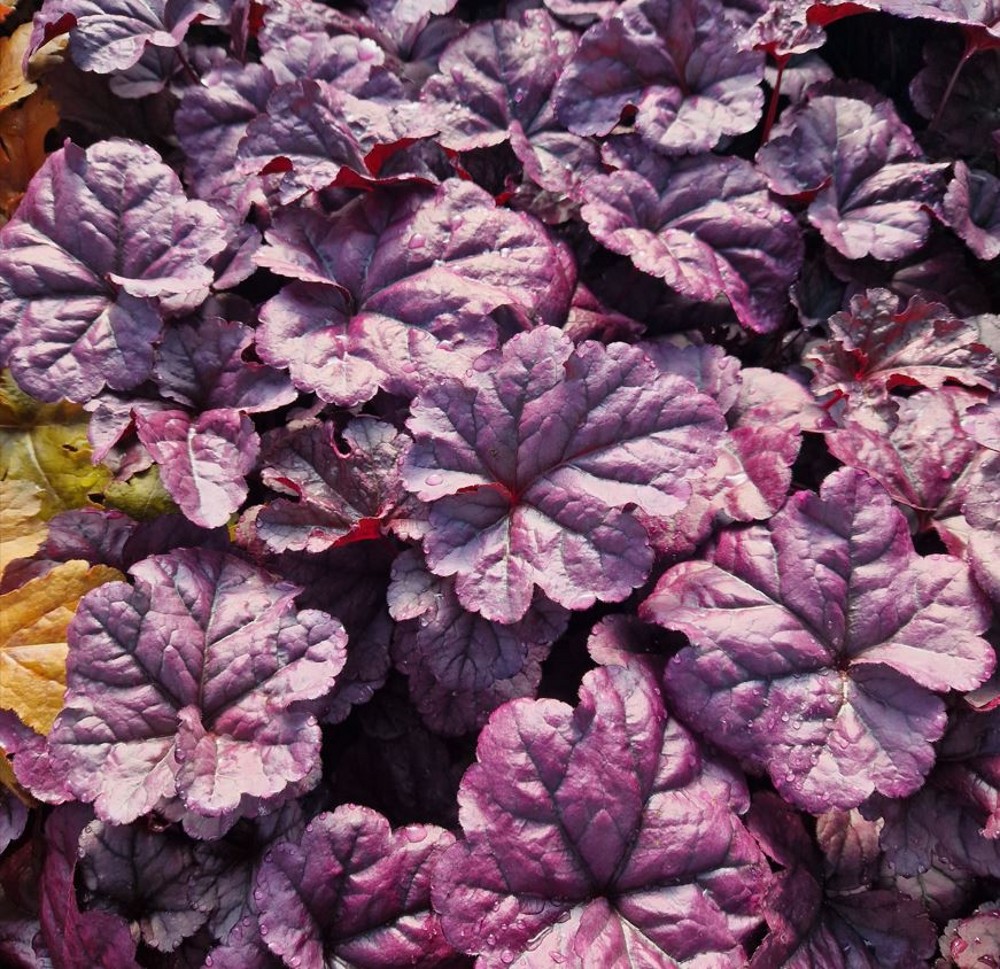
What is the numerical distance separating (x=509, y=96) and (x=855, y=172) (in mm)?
745

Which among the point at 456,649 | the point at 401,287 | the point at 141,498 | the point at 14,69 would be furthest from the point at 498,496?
the point at 14,69

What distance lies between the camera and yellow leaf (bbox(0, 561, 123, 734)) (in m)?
1.53

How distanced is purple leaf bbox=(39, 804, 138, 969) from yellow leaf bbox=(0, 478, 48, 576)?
1.45 feet

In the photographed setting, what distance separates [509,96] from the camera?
1973 mm

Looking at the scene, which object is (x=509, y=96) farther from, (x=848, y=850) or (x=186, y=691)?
(x=848, y=850)

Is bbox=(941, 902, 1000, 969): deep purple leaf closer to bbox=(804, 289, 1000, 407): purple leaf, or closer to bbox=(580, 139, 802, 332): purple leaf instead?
bbox=(804, 289, 1000, 407): purple leaf

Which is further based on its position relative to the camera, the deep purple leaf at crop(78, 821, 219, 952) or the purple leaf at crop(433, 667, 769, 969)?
the deep purple leaf at crop(78, 821, 219, 952)

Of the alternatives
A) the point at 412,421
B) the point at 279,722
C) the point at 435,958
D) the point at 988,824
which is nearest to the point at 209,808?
the point at 279,722

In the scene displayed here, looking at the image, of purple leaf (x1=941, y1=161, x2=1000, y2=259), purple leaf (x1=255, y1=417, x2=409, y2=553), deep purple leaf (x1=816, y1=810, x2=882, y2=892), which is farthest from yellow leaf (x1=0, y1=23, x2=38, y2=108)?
deep purple leaf (x1=816, y1=810, x2=882, y2=892)

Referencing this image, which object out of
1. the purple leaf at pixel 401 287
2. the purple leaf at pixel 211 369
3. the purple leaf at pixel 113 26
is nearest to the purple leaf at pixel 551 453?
the purple leaf at pixel 401 287

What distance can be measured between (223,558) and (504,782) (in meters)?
0.62

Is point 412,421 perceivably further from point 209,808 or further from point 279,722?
point 209,808

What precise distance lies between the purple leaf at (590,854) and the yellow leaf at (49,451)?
3.10ft

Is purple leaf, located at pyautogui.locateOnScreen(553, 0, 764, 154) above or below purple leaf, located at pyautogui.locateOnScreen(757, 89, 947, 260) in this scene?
above
